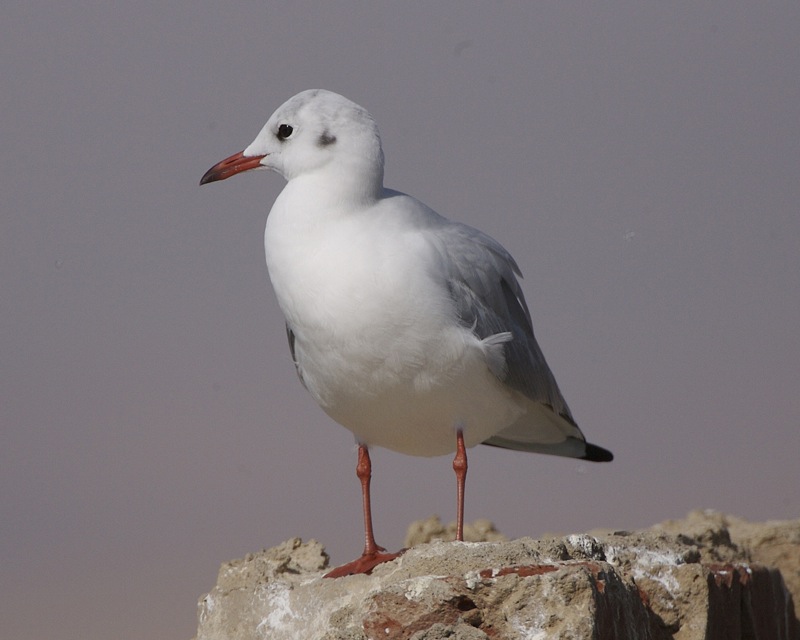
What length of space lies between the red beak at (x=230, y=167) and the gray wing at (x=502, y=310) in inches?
48.2

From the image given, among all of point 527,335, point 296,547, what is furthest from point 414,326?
point 296,547

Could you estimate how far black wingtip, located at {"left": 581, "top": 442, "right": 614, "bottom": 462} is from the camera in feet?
26.0

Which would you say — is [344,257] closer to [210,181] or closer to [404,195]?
[404,195]

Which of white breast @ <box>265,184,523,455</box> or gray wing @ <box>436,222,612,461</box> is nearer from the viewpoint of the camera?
white breast @ <box>265,184,523,455</box>

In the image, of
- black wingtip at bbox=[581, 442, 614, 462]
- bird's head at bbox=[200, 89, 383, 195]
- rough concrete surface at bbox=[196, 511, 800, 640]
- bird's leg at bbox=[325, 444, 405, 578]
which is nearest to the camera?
rough concrete surface at bbox=[196, 511, 800, 640]

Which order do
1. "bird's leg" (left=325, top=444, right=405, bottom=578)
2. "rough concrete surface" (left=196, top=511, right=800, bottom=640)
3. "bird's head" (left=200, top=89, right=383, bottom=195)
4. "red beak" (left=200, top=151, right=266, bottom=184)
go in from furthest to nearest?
"red beak" (left=200, top=151, right=266, bottom=184) → "bird's head" (left=200, top=89, right=383, bottom=195) → "bird's leg" (left=325, top=444, right=405, bottom=578) → "rough concrete surface" (left=196, top=511, right=800, bottom=640)

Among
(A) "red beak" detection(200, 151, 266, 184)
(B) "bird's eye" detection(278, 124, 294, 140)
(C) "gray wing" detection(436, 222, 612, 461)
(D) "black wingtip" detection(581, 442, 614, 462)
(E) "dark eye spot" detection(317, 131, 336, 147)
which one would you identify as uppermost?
(B) "bird's eye" detection(278, 124, 294, 140)

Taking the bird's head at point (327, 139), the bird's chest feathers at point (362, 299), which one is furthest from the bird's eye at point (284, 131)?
the bird's chest feathers at point (362, 299)

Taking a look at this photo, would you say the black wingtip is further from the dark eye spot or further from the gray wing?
the dark eye spot

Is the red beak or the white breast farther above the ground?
the red beak

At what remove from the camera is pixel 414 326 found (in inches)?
228

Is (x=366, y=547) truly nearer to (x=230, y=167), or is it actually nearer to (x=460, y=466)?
(x=460, y=466)

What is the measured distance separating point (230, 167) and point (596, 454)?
11.0ft

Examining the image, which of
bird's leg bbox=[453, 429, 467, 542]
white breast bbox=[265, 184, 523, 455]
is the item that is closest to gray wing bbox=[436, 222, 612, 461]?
white breast bbox=[265, 184, 523, 455]
